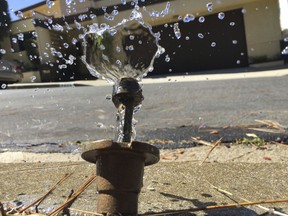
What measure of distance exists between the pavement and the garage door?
17.2 meters

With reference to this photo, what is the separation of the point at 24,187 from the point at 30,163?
500 millimetres

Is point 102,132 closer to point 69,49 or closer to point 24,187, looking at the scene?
point 24,187

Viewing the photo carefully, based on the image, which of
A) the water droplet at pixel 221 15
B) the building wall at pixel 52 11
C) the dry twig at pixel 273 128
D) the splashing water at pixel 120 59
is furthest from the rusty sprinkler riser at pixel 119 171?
the building wall at pixel 52 11

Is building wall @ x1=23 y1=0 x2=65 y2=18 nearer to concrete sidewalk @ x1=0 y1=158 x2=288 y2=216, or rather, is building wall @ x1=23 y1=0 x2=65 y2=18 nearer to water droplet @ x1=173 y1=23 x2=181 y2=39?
water droplet @ x1=173 y1=23 x2=181 y2=39

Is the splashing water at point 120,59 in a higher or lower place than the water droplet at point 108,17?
lower

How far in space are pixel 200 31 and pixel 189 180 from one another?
18.6 m

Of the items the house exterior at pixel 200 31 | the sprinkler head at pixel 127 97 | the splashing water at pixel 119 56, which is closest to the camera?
the sprinkler head at pixel 127 97

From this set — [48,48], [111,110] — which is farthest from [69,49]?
[111,110]

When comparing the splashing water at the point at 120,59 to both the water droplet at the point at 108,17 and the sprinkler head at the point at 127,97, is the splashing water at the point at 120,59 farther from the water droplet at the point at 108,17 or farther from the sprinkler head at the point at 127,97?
the water droplet at the point at 108,17

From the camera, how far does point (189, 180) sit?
2.08 meters

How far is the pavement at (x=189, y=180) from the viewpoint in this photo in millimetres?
1791

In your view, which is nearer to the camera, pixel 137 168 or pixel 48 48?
pixel 137 168

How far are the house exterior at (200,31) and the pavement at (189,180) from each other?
16.1 metres

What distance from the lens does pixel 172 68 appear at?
806 inches
